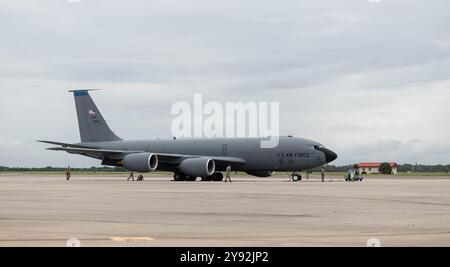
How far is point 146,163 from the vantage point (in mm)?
61719

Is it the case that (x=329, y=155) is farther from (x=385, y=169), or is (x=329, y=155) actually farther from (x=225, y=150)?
(x=385, y=169)

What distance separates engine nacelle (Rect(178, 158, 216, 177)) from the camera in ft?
199

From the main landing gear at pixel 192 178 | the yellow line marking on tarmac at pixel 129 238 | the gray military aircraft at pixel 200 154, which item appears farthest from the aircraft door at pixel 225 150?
the yellow line marking on tarmac at pixel 129 238

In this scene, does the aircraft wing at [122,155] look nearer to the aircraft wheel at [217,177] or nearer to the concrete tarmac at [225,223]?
the aircraft wheel at [217,177]

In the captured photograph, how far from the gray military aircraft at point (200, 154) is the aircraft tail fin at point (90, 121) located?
9cm

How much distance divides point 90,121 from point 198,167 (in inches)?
618

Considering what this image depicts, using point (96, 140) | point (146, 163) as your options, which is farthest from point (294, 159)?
point (96, 140)

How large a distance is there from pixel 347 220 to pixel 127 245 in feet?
24.0

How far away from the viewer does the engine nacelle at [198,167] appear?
199 feet

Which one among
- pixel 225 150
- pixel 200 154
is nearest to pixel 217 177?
pixel 225 150

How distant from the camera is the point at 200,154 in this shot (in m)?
65.3

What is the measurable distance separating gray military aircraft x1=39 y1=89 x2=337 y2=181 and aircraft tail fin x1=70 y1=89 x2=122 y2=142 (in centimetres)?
9

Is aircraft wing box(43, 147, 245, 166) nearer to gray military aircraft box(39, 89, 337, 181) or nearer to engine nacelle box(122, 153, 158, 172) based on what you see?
gray military aircraft box(39, 89, 337, 181)
